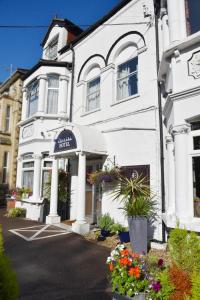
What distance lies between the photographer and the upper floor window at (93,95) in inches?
476

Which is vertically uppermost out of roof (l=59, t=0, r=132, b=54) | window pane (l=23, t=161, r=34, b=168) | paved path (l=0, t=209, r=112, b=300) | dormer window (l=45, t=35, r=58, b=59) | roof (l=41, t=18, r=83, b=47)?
roof (l=41, t=18, r=83, b=47)

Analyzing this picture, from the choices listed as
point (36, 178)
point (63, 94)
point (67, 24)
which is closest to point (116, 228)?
point (36, 178)

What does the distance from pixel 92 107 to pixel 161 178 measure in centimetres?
566

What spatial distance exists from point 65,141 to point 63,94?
13.4 ft

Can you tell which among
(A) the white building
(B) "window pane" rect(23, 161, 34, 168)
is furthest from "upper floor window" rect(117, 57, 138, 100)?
(B) "window pane" rect(23, 161, 34, 168)

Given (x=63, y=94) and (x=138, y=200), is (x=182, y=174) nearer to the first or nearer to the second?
(x=138, y=200)

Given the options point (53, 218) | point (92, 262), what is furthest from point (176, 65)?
point (53, 218)

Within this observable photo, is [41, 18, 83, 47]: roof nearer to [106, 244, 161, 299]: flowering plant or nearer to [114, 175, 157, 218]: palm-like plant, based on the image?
[114, 175, 157, 218]: palm-like plant

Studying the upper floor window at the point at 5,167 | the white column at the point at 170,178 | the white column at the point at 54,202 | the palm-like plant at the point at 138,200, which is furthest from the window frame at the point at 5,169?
the white column at the point at 170,178

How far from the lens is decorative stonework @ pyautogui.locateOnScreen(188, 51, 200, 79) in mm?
6238

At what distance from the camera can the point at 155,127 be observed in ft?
28.9

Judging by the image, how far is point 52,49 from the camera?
53.6 feet

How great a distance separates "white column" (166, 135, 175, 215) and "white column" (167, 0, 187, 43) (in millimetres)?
2933

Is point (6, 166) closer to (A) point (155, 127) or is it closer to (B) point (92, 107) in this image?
(B) point (92, 107)
